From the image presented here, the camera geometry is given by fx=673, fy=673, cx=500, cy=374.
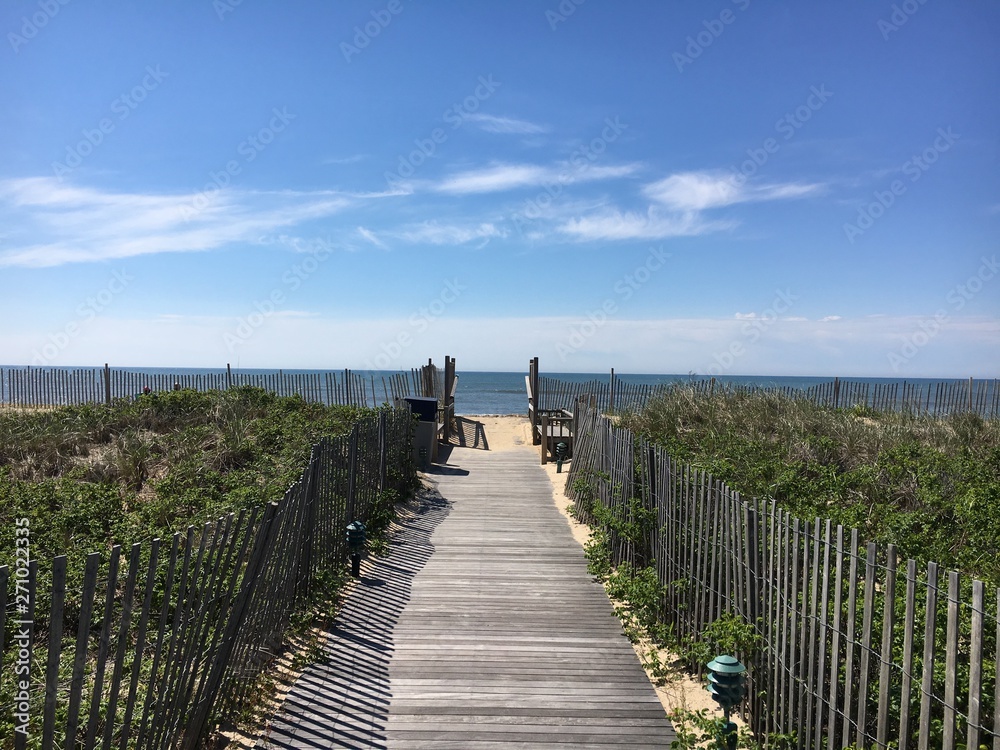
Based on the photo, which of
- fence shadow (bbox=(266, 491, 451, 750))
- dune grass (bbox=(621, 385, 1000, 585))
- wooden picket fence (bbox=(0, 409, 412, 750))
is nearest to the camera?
wooden picket fence (bbox=(0, 409, 412, 750))

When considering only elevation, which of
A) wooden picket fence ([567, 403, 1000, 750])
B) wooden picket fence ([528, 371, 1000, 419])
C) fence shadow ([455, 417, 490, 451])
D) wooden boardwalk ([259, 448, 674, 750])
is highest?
wooden picket fence ([528, 371, 1000, 419])

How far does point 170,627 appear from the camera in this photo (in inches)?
182

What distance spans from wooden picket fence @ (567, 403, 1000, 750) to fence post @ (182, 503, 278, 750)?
322 centimetres

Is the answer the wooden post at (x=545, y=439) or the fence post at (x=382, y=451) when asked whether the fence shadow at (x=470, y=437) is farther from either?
the fence post at (x=382, y=451)

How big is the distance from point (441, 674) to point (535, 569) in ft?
10.0

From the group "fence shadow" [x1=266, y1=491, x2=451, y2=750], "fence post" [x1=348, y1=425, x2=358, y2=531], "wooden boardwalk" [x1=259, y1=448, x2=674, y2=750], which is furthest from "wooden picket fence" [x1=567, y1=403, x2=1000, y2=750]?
"fence post" [x1=348, y1=425, x2=358, y2=531]

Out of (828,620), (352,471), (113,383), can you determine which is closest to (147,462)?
(352,471)

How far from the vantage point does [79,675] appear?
2529mm

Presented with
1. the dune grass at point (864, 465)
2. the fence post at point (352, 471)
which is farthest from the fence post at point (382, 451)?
the dune grass at point (864, 465)

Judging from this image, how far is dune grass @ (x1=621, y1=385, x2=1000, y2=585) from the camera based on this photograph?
19.6 feet

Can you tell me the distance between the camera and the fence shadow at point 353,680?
4.22 metres

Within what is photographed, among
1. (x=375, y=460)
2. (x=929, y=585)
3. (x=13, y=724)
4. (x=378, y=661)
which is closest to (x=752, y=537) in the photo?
(x=929, y=585)

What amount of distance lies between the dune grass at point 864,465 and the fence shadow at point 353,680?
3470 mm

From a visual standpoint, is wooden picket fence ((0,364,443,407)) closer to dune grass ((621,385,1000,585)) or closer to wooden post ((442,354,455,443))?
wooden post ((442,354,455,443))
